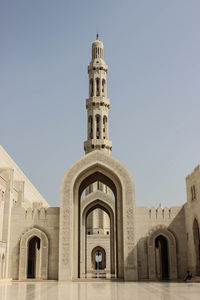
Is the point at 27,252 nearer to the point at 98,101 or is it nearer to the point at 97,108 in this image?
the point at 97,108

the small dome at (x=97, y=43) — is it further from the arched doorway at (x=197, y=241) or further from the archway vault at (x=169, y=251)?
the arched doorway at (x=197, y=241)

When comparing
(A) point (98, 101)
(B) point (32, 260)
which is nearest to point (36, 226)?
(B) point (32, 260)

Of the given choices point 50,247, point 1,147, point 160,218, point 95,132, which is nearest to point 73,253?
point 50,247

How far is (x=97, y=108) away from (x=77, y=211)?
65.0ft

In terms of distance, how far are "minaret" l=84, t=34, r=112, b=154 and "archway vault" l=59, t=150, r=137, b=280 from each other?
15.1 meters

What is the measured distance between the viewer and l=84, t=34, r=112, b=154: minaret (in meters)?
45.7

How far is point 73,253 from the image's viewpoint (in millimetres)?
27828

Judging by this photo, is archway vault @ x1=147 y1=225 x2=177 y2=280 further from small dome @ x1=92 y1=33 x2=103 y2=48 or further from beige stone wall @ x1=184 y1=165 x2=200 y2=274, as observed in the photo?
small dome @ x1=92 y1=33 x2=103 y2=48

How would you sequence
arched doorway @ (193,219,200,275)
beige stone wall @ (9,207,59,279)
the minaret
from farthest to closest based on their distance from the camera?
1. the minaret
2. beige stone wall @ (9,207,59,279)
3. arched doorway @ (193,219,200,275)

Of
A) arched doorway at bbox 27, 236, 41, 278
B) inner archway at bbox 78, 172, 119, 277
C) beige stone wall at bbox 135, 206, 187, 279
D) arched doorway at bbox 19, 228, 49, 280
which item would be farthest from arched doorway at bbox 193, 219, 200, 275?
arched doorway at bbox 27, 236, 41, 278

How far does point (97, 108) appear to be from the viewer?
153ft

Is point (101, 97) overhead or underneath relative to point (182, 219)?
overhead

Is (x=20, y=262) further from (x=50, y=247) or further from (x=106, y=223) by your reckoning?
(x=106, y=223)

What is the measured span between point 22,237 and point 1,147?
9.97 m
